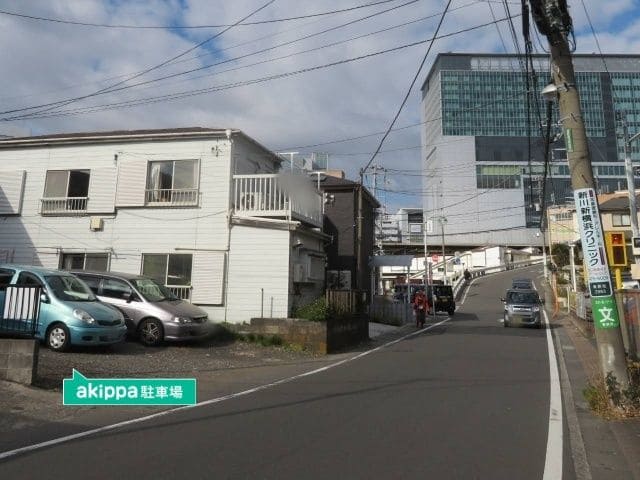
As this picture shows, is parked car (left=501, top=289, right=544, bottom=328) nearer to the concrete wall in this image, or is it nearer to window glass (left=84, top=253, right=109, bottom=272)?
window glass (left=84, top=253, right=109, bottom=272)

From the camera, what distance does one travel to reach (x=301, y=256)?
55.7ft

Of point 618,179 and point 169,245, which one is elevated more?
point 618,179

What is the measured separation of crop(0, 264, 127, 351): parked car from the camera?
36.1ft

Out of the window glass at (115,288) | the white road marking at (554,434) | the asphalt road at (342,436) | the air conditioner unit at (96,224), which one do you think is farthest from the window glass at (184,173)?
the white road marking at (554,434)

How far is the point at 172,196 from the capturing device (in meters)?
17.1

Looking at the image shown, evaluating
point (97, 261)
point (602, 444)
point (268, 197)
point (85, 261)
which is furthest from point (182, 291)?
point (602, 444)

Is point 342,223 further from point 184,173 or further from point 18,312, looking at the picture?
point 18,312

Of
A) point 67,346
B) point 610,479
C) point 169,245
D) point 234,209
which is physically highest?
point 234,209

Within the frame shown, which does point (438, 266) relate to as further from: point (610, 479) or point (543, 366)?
point (610, 479)

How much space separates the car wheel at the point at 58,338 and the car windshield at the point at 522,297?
63.9 feet

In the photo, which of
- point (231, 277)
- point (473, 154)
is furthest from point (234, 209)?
point (473, 154)

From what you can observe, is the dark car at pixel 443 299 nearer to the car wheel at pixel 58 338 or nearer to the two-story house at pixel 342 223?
the two-story house at pixel 342 223

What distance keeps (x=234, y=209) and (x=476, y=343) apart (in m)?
8.91

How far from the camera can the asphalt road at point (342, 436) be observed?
16.0ft
